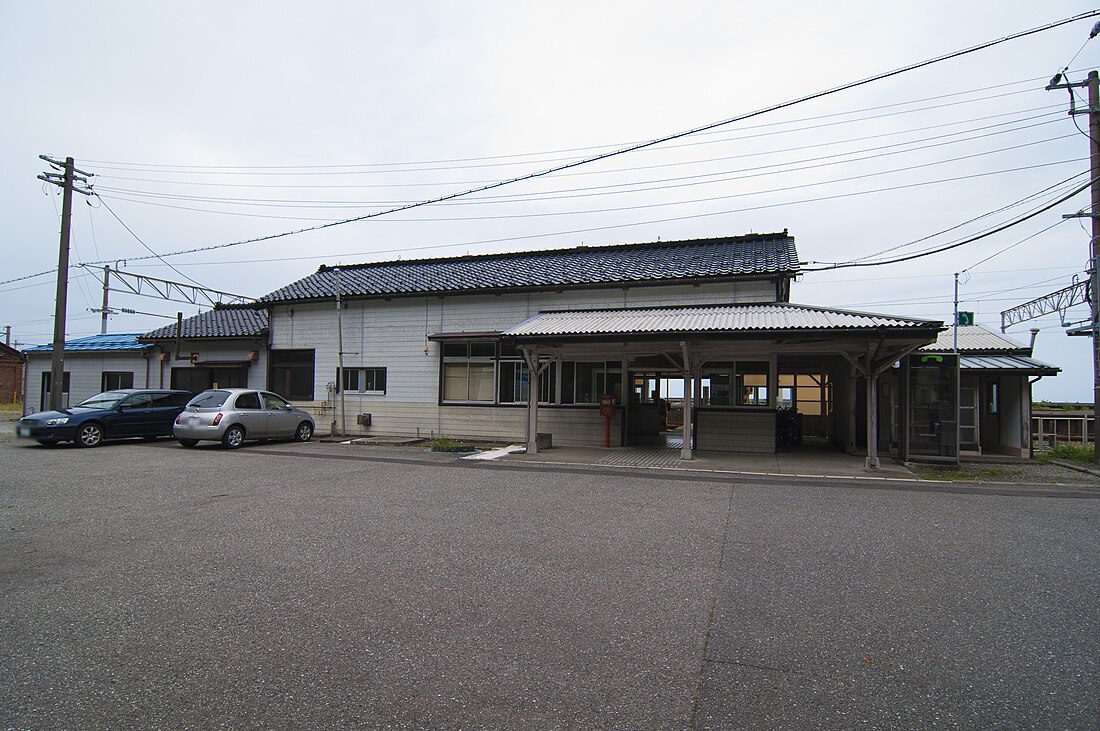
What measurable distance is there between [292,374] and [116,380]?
8.69 metres

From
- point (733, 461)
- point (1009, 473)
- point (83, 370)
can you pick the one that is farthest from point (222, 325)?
point (1009, 473)

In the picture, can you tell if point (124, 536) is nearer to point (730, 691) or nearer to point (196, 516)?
point (196, 516)

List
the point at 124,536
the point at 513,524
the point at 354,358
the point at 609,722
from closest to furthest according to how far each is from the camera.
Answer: the point at 609,722, the point at 124,536, the point at 513,524, the point at 354,358

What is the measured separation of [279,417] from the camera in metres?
16.7

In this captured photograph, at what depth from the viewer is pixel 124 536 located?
19.8 ft

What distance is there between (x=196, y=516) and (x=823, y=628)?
6.54 meters

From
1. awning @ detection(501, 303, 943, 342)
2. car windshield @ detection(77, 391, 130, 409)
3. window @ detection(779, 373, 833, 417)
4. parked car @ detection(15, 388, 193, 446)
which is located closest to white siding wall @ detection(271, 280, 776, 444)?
awning @ detection(501, 303, 943, 342)

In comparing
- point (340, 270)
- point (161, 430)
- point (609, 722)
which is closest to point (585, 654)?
point (609, 722)

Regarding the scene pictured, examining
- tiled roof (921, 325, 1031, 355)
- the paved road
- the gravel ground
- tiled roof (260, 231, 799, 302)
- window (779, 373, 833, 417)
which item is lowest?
the paved road

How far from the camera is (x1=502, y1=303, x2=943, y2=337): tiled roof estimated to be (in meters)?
11.9

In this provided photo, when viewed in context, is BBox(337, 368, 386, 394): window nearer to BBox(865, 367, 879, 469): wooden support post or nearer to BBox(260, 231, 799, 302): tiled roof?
Answer: BBox(260, 231, 799, 302): tiled roof

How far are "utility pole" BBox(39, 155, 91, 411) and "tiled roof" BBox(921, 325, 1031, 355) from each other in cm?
2456

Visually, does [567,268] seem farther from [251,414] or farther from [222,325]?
[222,325]

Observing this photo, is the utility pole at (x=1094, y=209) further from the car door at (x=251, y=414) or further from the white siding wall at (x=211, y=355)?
the white siding wall at (x=211, y=355)
